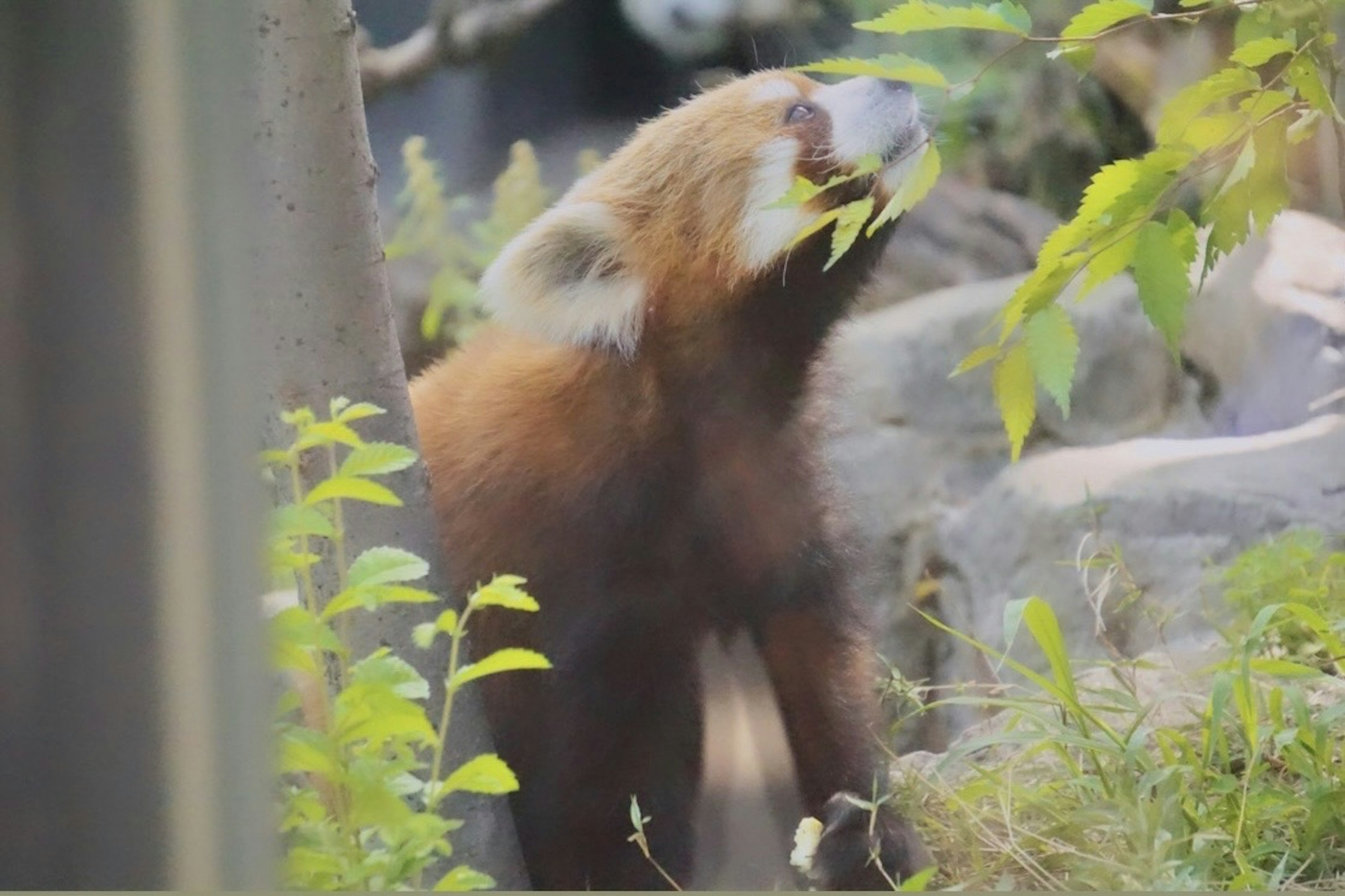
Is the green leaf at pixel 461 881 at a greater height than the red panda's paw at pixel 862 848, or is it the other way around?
the green leaf at pixel 461 881

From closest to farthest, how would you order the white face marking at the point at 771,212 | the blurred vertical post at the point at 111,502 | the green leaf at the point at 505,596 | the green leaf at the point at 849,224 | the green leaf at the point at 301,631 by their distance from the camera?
the blurred vertical post at the point at 111,502 < the green leaf at the point at 301,631 < the green leaf at the point at 505,596 < the green leaf at the point at 849,224 < the white face marking at the point at 771,212

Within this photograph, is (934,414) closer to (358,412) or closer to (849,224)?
(849,224)

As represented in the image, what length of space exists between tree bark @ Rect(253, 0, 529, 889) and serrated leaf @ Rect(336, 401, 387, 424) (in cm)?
1

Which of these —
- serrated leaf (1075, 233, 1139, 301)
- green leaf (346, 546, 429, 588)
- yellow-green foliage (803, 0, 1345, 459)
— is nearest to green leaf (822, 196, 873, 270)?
yellow-green foliage (803, 0, 1345, 459)

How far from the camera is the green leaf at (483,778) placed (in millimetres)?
1219

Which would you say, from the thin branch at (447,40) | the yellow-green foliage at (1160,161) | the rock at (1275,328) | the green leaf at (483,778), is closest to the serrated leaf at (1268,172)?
the yellow-green foliage at (1160,161)

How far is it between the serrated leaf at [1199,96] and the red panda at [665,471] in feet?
0.86

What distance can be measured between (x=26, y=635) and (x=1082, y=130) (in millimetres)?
1206

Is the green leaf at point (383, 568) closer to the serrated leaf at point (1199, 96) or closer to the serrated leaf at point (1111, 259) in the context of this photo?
the serrated leaf at point (1111, 259)

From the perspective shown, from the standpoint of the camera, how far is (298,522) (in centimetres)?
126

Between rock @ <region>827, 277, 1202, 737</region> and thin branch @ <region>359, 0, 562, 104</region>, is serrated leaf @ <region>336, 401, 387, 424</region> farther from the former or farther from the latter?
rock @ <region>827, 277, 1202, 737</region>

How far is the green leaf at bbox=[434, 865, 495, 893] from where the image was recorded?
4.03ft

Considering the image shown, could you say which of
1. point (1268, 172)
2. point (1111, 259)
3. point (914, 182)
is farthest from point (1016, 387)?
point (1268, 172)

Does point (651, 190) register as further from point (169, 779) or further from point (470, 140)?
point (169, 779)
